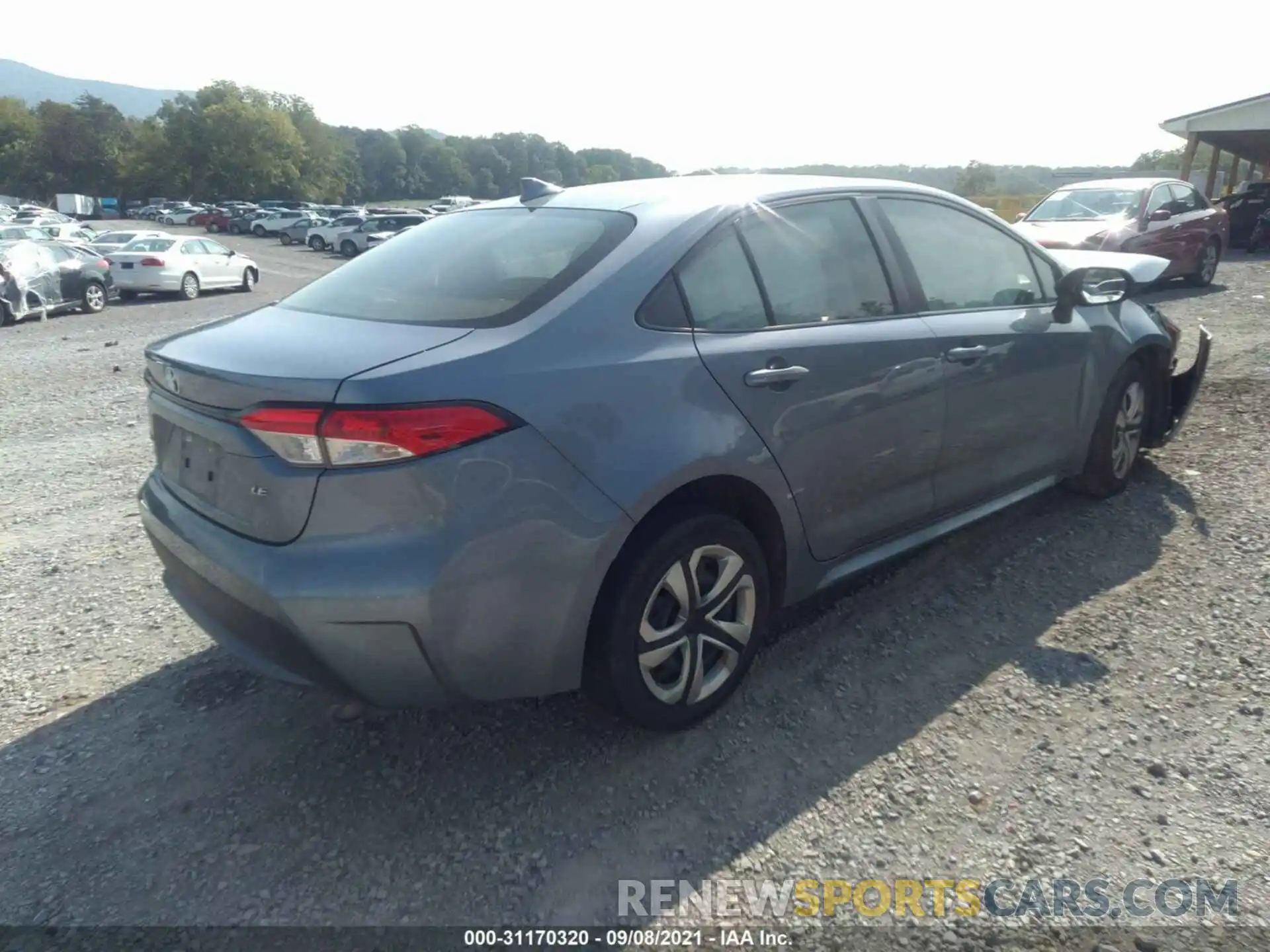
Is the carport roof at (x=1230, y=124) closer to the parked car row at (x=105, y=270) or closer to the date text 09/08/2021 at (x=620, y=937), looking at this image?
the parked car row at (x=105, y=270)

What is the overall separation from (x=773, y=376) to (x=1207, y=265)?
539 inches

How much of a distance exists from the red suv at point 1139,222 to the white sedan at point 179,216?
210 ft

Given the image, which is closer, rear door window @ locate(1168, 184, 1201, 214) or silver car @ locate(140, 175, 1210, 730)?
silver car @ locate(140, 175, 1210, 730)

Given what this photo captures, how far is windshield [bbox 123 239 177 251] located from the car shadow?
20.2m

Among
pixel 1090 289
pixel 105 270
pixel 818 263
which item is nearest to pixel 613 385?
pixel 818 263

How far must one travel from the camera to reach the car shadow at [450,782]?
2412mm

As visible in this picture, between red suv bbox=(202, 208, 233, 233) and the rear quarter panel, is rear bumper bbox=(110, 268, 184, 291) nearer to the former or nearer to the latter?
the rear quarter panel

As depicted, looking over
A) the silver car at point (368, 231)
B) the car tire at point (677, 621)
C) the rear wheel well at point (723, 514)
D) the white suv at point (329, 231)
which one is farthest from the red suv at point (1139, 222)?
the white suv at point (329, 231)

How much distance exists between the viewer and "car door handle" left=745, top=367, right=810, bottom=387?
295 cm

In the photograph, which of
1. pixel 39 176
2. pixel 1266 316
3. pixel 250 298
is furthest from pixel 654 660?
pixel 39 176

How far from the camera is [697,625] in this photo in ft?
9.62

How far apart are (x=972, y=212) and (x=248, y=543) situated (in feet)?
10.5

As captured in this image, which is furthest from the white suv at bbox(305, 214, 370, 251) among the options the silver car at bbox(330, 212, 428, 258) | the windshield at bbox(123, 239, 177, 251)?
the windshield at bbox(123, 239, 177, 251)

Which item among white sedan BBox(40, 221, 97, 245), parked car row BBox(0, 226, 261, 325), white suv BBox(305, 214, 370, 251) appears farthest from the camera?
white suv BBox(305, 214, 370, 251)
